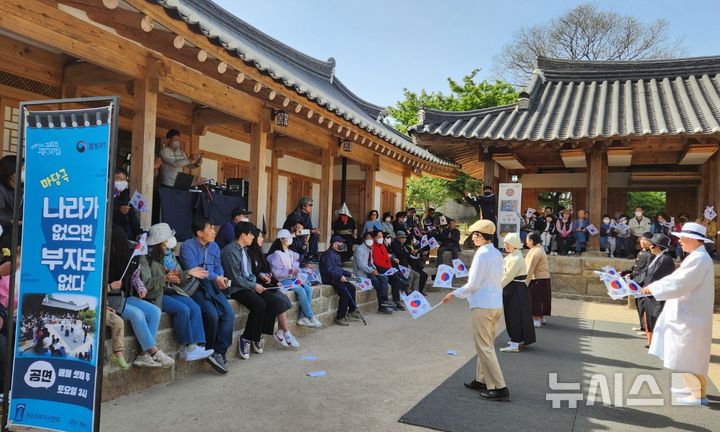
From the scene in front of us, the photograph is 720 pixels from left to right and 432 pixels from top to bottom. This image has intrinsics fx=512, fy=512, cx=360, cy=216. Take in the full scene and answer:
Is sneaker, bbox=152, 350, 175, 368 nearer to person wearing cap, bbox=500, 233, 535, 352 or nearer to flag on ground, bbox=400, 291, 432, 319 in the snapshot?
flag on ground, bbox=400, 291, 432, 319

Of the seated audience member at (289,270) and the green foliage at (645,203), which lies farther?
the green foliage at (645,203)

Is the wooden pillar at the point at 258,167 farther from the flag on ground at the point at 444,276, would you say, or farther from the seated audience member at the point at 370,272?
the flag on ground at the point at 444,276

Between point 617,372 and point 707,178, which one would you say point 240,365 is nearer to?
point 617,372

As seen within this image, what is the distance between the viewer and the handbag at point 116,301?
4.59 m

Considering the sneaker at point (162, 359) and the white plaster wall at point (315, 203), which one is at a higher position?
the white plaster wall at point (315, 203)

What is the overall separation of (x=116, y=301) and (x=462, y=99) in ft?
71.5

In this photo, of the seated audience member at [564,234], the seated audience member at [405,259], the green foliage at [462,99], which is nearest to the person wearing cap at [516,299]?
the seated audience member at [405,259]

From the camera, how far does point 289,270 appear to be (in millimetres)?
7395

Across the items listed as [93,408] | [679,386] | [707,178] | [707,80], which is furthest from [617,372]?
[707,80]

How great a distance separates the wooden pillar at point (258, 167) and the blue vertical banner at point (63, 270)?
17.5 ft

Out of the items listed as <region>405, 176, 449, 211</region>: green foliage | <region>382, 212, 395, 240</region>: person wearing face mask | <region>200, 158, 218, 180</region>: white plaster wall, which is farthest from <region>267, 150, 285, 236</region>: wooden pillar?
<region>405, 176, 449, 211</region>: green foliage

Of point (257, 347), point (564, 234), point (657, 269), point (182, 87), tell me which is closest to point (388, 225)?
point (564, 234)

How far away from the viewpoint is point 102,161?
2994 mm

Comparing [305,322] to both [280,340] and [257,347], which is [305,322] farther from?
[257,347]
